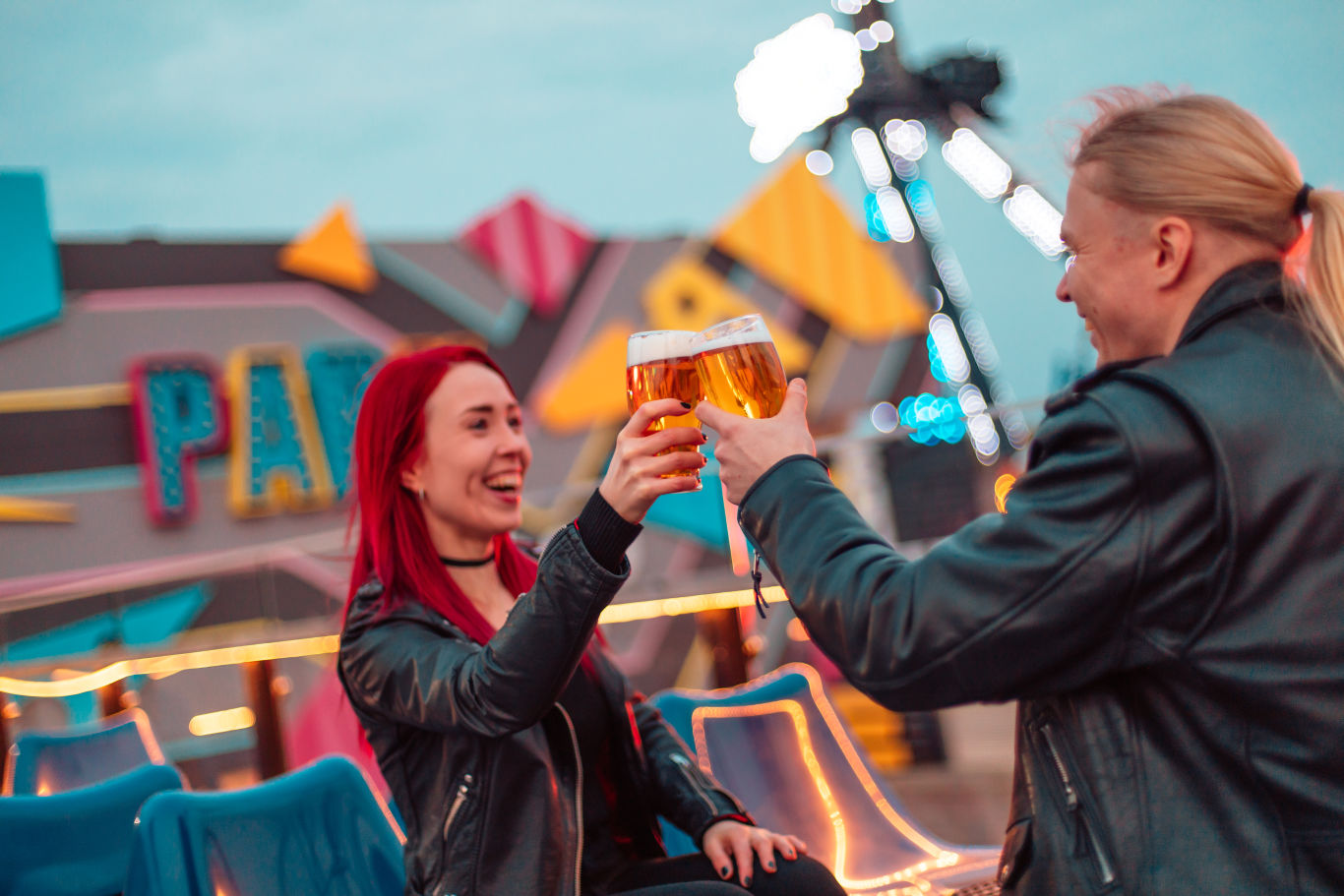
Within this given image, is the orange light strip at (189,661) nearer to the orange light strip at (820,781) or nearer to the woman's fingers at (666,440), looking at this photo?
the orange light strip at (820,781)

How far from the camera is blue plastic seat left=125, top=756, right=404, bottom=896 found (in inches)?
59.7

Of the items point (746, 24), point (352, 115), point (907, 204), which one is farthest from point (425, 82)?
point (907, 204)

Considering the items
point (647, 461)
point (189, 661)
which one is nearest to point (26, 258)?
point (189, 661)

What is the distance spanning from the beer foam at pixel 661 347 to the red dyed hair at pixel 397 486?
1.91 ft

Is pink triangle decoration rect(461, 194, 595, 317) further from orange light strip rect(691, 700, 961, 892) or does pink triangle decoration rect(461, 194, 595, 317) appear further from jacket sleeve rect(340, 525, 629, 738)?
jacket sleeve rect(340, 525, 629, 738)

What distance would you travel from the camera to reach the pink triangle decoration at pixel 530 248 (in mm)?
9094

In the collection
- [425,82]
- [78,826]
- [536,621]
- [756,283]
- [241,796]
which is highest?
[425,82]

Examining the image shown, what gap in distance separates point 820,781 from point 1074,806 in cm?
165

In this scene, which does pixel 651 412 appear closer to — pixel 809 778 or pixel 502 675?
pixel 502 675

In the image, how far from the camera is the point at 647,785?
169 centimetres

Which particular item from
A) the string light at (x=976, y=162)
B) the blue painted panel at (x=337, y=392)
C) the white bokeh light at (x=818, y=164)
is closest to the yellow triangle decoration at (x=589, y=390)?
the blue painted panel at (x=337, y=392)

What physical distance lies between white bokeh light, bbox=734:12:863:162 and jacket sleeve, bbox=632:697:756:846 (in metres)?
12.9

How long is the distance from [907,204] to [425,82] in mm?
58927

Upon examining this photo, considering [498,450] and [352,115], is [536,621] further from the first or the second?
[352,115]
